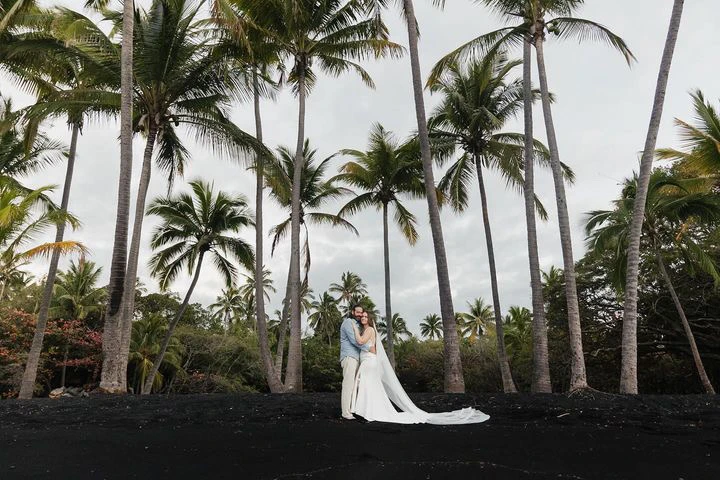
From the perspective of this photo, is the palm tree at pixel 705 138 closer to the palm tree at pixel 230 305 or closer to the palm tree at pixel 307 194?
the palm tree at pixel 307 194

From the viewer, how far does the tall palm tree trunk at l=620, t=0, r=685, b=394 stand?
10.6 m

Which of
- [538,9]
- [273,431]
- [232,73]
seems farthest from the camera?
[232,73]

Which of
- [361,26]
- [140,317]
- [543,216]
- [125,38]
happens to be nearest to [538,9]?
[361,26]

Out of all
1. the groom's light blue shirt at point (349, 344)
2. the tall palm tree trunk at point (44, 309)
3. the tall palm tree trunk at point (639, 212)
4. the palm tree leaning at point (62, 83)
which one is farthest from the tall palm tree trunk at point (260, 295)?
the tall palm tree trunk at point (639, 212)

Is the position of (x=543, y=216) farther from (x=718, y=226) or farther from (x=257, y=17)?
(x=257, y=17)

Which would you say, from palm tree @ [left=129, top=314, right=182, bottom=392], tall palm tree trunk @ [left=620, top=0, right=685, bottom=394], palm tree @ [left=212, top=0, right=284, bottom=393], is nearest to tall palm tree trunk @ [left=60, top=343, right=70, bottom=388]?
palm tree @ [left=129, top=314, right=182, bottom=392]

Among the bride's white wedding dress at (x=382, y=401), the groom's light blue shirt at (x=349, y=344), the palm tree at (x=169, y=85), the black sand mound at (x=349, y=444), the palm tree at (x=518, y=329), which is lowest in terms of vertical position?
the black sand mound at (x=349, y=444)

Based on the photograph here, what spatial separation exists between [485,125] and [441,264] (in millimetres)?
7923

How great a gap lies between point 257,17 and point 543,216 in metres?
12.2

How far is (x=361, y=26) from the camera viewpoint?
16672 mm

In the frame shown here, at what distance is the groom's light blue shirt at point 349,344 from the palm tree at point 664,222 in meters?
12.4

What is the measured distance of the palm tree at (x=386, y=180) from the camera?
69.9 ft

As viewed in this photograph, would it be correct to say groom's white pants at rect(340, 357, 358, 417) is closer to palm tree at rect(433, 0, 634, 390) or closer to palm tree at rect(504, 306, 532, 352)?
palm tree at rect(433, 0, 634, 390)

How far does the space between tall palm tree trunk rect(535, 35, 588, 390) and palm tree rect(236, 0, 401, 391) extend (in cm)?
607
